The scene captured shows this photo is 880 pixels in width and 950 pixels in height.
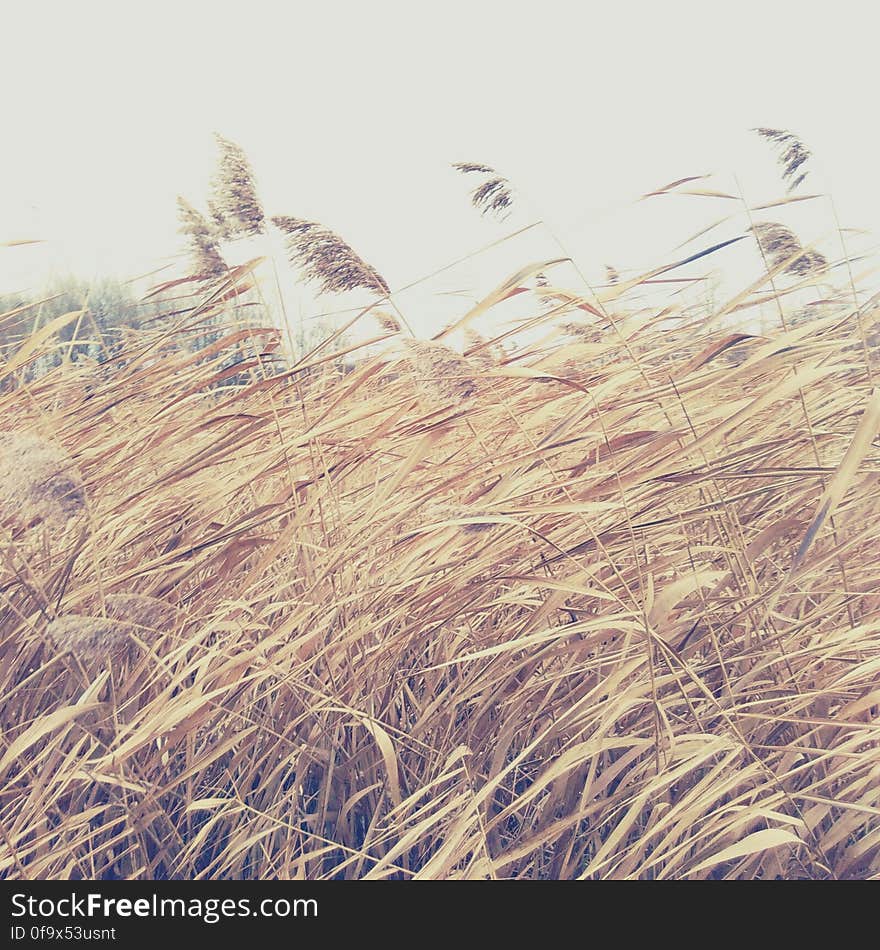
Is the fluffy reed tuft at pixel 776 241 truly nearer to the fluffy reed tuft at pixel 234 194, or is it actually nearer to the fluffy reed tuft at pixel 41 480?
the fluffy reed tuft at pixel 234 194

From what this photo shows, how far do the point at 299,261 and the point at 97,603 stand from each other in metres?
0.47

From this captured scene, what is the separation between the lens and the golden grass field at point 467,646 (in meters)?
0.83

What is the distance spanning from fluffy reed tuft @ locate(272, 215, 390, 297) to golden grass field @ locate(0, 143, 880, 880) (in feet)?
0.46

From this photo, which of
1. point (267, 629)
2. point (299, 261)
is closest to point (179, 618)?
point (267, 629)

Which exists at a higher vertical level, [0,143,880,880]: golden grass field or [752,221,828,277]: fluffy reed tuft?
[752,221,828,277]: fluffy reed tuft

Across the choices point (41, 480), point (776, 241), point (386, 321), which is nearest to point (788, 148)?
point (776, 241)

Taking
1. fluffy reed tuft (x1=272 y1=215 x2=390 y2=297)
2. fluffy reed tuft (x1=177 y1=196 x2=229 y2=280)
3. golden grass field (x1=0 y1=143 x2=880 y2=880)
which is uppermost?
fluffy reed tuft (x1=177 y1=196 x2=229 y2=280)

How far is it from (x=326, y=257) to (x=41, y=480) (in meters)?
0.40

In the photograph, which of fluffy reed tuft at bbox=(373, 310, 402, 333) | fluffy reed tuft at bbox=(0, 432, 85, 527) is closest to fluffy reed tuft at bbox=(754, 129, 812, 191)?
fluffy reed tuft at bbox=(373, 310, 402, 333)

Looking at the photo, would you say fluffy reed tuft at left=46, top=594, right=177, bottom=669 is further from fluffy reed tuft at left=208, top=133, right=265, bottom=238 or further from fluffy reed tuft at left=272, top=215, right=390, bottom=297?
fluffy reed tuft at left=208, top=133, right=265, bottom=238

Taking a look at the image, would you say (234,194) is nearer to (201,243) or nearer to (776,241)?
(201,243)

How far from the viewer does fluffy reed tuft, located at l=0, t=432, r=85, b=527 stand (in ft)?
2.52
